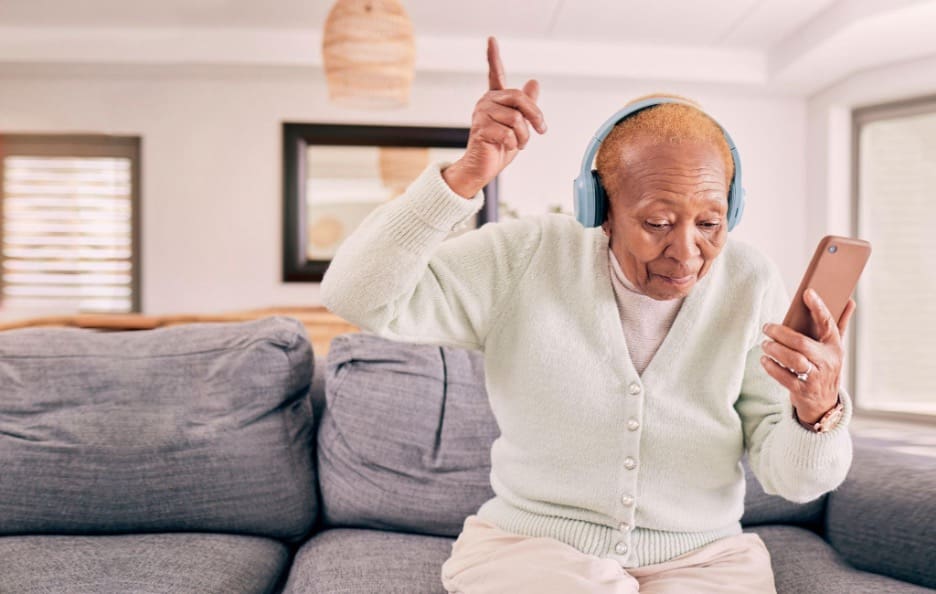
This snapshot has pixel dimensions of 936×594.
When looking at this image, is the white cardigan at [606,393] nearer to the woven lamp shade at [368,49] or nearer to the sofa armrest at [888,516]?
the sofa armrest at [888,516]

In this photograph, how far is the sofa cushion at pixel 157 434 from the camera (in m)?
1.49

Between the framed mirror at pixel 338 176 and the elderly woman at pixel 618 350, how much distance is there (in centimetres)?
358

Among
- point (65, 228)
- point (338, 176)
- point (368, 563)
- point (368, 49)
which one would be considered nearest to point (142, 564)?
point (368, 563)

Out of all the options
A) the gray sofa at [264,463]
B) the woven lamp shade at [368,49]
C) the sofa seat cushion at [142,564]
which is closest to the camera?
the sofa seat cushion at [142,564]

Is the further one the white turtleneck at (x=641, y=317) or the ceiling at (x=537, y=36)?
the ceiling at (x=537, y=36)

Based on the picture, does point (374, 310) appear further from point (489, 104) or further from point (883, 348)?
point (883, 348)

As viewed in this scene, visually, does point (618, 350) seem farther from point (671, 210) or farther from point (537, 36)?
point (537, 36)

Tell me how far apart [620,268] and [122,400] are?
107 centimetres

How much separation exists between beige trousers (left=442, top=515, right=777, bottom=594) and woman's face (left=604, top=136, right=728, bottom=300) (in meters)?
0.37

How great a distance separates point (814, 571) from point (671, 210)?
0.78m

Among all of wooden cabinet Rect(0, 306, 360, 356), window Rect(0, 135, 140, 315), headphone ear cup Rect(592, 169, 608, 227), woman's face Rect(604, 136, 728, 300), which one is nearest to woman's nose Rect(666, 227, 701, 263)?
woman's face Rect(604, 136, 728, 300)

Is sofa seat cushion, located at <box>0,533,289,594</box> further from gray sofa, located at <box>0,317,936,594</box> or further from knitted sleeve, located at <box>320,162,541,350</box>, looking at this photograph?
knitted sleeve, located at <box>320,162,541,350</box>

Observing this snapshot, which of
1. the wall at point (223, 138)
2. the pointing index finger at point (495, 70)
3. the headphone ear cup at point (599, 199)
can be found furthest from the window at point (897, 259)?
the pointing index finger at point (495, 70)

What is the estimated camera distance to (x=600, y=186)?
3.36 ft
